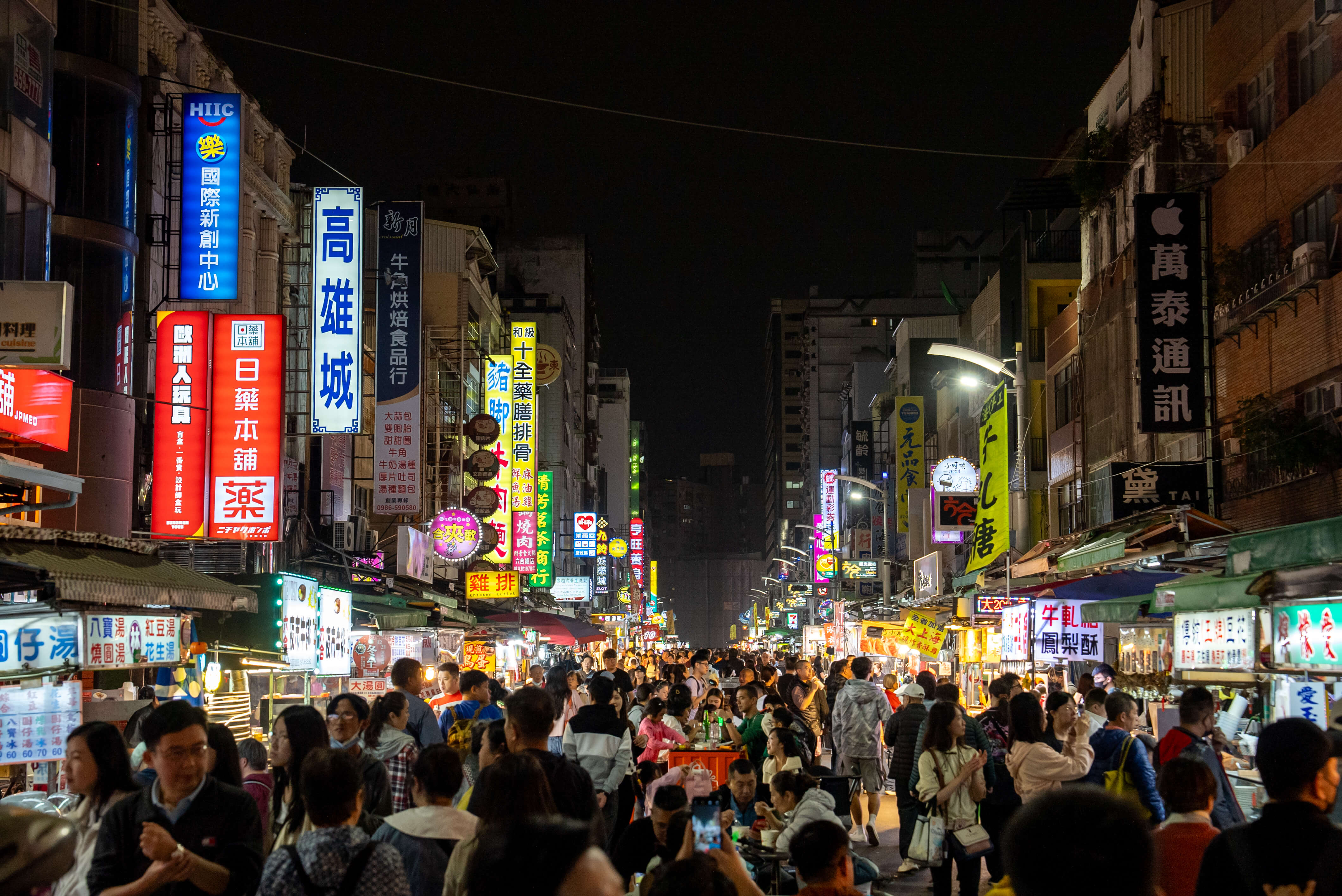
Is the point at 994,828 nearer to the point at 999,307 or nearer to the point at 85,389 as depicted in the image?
the point at 85,389

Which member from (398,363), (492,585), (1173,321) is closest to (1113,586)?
(1173,321)

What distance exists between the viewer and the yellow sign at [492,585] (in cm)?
3725

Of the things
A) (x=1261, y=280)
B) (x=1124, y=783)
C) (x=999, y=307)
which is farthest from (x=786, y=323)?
(x=1124, y=783)

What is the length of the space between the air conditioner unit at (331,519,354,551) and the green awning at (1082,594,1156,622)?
621 inches

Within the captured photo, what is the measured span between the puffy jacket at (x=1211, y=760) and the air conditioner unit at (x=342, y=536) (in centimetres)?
2153

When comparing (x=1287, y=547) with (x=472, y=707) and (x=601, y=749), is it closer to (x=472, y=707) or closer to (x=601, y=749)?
(x=601, y=749)

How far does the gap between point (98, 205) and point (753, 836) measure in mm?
14174

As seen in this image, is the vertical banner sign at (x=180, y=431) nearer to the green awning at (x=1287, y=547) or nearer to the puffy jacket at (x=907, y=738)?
the puffy jacket at (x=907, y=738)

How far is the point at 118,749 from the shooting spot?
598 cm

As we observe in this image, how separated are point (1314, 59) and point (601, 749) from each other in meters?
15.0

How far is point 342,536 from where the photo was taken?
29031mm

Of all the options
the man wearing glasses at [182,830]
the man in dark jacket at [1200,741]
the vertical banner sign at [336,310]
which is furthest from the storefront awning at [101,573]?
the vertical banner sign at [336,310]

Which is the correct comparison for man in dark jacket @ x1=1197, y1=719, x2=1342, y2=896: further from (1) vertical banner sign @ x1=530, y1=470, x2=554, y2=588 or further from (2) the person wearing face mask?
(1) vertical banner sign @ x1=530, y1=470, x2=554, y2=588

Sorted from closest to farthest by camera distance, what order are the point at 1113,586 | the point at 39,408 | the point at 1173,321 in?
the point at 39,408
the point at 1173,321
the point at 1113,586
